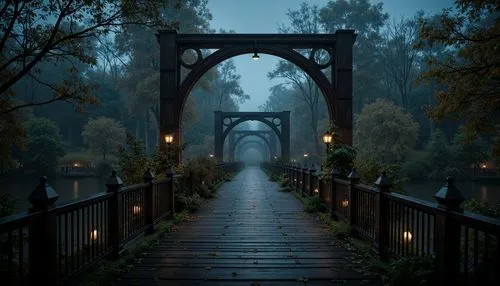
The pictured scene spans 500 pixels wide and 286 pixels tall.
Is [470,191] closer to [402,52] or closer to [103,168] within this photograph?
[402,52]

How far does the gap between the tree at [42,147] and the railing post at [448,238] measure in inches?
1517

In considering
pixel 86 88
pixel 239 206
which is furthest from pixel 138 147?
pixel 239 206

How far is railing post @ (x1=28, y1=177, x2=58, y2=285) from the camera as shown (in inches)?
139

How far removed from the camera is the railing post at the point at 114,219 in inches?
212

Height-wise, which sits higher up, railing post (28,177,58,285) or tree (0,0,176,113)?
tree (0,0,176,113)

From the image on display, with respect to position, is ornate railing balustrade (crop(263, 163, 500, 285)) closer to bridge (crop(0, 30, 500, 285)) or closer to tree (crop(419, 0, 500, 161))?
bridge (crop(0, 30, 500, 285))

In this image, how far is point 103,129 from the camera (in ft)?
130

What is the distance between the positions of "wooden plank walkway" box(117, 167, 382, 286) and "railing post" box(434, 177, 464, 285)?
106cm

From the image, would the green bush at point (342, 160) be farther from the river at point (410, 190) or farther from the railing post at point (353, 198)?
the river at point (410, 190)

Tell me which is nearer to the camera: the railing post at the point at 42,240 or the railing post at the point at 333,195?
the railing post at the point at 42,240

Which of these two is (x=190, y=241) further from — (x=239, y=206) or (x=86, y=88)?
(x=86, y=88)

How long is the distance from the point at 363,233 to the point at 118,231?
4.04m

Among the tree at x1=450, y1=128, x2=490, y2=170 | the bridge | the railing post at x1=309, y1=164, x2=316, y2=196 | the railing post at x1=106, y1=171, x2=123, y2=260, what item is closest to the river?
the tree at x1=450, y1=128, x2=490, y2=170

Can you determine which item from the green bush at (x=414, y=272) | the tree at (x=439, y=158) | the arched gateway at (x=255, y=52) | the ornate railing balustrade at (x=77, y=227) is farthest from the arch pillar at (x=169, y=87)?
the tree at (x=439, y=158)
